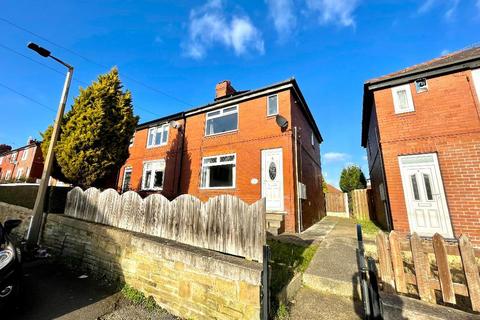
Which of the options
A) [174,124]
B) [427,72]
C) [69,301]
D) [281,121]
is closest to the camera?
[69,301]

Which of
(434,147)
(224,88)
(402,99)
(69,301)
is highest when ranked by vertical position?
(224,88)

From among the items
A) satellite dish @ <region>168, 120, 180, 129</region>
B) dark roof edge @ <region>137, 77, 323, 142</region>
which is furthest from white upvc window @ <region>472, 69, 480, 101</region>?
satellite dish @ <region>168, 120, 180, 129</region>

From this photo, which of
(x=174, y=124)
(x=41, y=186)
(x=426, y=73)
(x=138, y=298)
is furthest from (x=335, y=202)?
(x=41, y=186)

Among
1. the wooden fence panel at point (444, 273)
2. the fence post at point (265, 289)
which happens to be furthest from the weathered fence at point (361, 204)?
the fence post at point (265, 289)

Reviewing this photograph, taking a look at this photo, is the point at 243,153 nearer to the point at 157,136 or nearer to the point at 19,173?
the point at 157,136

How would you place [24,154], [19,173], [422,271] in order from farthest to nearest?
[24,154] < [19,173] < [422,271]

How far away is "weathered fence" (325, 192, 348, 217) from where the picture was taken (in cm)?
1830

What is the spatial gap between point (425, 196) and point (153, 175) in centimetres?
1498

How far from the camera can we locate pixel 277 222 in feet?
27.7

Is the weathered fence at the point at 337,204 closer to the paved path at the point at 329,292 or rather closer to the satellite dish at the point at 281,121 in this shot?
the satellite dish at the point at 281,121

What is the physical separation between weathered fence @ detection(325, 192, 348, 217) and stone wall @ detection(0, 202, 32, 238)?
798 inches

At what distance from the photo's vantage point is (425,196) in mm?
7188

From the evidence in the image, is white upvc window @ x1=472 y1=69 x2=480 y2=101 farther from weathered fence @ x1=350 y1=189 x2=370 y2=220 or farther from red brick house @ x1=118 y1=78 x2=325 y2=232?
weathered fence @ x1=350 y1=189 x2=370 y2=220

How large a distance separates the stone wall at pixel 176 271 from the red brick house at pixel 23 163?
97.8ft
